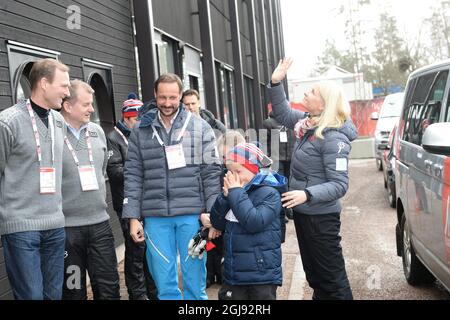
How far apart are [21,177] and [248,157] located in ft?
4.74

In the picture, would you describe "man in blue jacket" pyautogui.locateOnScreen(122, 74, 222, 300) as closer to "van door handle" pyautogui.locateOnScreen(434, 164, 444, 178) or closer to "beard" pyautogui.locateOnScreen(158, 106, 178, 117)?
"beard" pyautogui.locateOnScreen(158, 106, 178, 117)

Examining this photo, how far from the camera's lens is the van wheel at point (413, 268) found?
5461 millimetres

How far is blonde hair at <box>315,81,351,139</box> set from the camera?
4.25 meters

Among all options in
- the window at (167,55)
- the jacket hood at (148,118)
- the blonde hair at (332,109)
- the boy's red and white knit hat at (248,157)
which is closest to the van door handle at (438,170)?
the blonde hair at (332,109)

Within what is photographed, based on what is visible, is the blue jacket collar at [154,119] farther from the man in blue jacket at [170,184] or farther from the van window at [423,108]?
the van window at [423,108]

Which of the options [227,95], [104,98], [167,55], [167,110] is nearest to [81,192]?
[167,110]

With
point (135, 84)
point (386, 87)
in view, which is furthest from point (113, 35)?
point (386, 87)

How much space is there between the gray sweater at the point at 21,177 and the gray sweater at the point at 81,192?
518mm

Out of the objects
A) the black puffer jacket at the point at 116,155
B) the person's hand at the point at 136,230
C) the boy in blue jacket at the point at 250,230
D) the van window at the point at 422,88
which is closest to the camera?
the boy in blue jacket at the point at 250,230

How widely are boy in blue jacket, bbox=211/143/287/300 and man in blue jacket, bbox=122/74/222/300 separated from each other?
604 millimetres

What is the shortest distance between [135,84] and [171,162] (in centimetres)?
548

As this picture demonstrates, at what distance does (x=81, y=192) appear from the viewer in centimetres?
438

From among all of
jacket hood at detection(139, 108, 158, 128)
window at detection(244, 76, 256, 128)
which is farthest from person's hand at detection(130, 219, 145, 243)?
window at detection(244, 76, 256, 128)

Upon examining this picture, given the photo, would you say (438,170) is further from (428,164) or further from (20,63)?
(20,63)
